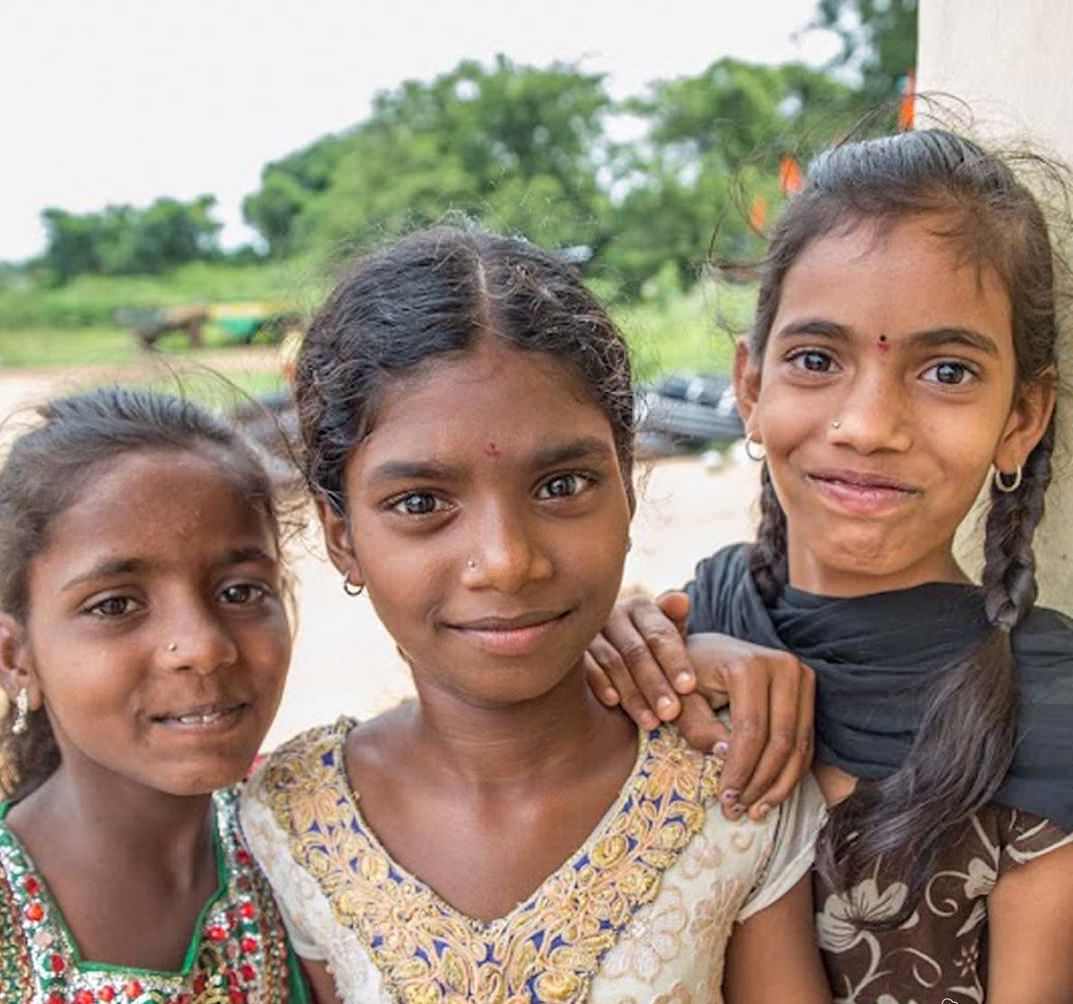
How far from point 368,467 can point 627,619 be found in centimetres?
42

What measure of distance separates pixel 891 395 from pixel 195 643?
33.9 inches

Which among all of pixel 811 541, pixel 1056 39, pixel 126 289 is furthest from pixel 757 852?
pixel 126 289

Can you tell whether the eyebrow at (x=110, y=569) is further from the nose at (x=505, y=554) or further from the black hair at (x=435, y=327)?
the nose at (x=505, y=554)

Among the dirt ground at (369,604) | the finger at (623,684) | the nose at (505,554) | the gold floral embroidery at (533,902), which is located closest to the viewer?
the nose at (505,554)

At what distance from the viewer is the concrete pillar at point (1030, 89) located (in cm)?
181

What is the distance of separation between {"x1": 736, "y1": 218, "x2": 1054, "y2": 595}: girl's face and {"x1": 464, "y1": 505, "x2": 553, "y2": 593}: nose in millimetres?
394

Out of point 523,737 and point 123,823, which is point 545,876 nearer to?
point 523,737

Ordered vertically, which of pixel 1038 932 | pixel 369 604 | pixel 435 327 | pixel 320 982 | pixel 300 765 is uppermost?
pixel 435 327

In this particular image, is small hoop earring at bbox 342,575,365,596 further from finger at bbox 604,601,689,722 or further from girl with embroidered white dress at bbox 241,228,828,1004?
finger at bbox 604,601,689,722

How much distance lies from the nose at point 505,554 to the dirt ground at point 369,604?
2.23 metres

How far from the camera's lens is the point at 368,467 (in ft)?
4.64

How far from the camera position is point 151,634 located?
1494 millimetres

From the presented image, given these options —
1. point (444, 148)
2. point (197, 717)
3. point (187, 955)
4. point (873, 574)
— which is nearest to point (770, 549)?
point (873, 574)

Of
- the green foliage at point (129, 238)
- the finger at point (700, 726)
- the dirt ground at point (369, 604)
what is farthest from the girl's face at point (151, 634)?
the green foliage at point (129, 238)
